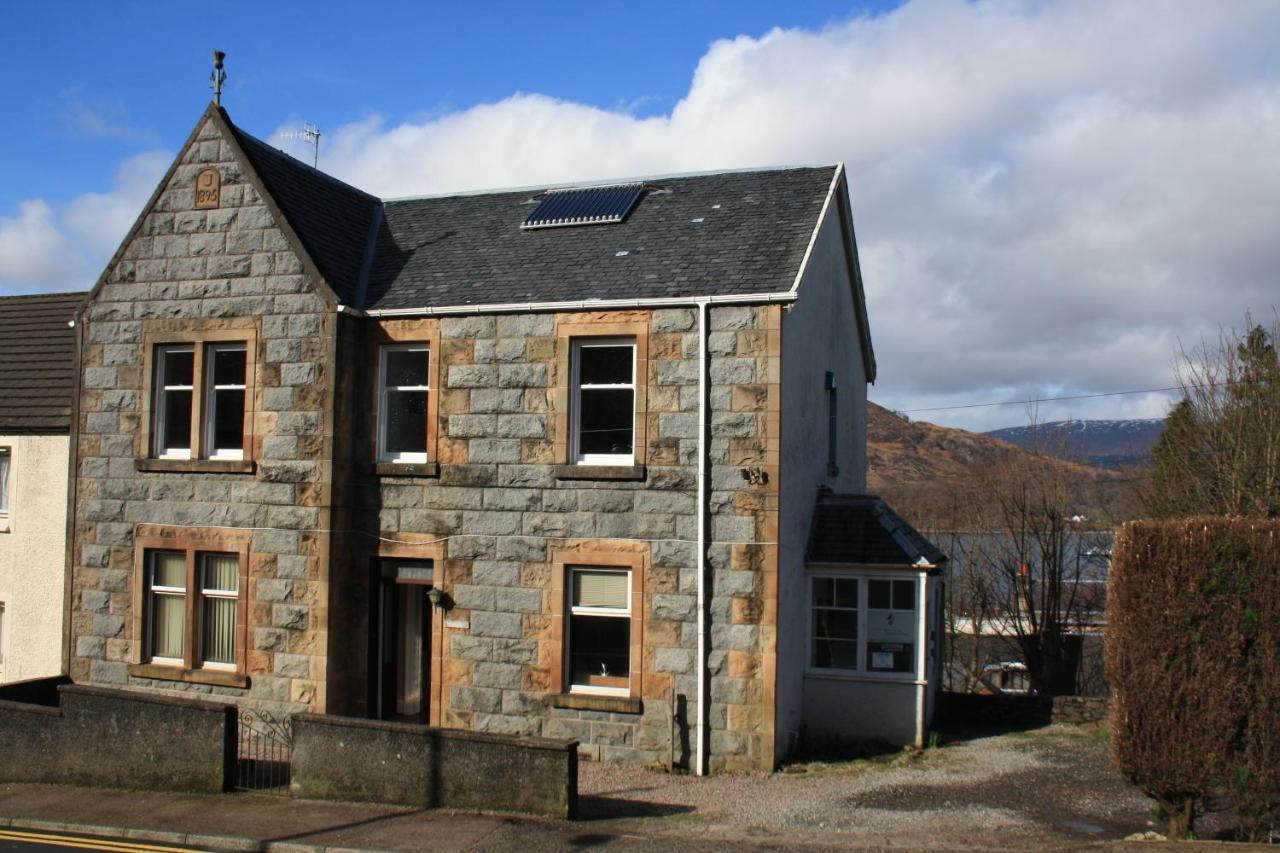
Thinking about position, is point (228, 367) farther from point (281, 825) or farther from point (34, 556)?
point (281, 825)

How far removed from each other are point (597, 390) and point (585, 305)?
120 cm

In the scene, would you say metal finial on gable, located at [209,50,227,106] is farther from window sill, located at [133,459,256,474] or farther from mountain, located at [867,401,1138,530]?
mountain, located at [867,401,1138,530]

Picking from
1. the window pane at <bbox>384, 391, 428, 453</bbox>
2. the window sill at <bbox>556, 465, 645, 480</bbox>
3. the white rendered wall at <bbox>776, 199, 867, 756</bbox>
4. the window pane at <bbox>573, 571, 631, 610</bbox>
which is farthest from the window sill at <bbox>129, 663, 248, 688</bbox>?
the white rendered wall at <bbox>776, 199, 867, 756</bbox>

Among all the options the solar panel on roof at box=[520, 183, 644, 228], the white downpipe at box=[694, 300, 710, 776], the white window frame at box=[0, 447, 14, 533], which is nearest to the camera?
the white downpipe at box=[694, 300, 710, 776]

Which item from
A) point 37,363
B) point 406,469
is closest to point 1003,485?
point 406,469

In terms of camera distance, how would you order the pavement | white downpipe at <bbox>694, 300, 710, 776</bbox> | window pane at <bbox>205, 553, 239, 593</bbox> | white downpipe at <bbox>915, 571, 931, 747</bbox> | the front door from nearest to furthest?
the pavement → white downpipe at <bbox>694, 300, 710, 776</bbox> → white downpipe at <bbox>915, 571, 931, 747</bbox> → the front door → window pane at <bbox>205, 553, 239, 593</bbox>

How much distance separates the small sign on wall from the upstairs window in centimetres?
215

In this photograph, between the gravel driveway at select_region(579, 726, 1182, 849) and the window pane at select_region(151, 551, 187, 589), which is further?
the window pane at select_region(151, 551, 187, 589)

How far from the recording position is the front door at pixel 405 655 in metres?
16.6

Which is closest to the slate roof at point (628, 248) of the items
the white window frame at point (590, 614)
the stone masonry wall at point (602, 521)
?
the stone masonry wall at point (602, 521)

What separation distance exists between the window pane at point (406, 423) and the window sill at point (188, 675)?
3978 millimetres

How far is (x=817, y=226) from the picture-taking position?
16.2 m

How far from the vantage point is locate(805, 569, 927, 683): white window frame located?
16.0 meters

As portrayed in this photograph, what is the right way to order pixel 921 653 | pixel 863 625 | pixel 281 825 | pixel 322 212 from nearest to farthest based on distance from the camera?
pixel 281 825 → pixel 921 653 → pixel 863 625 → pixel 322 212
